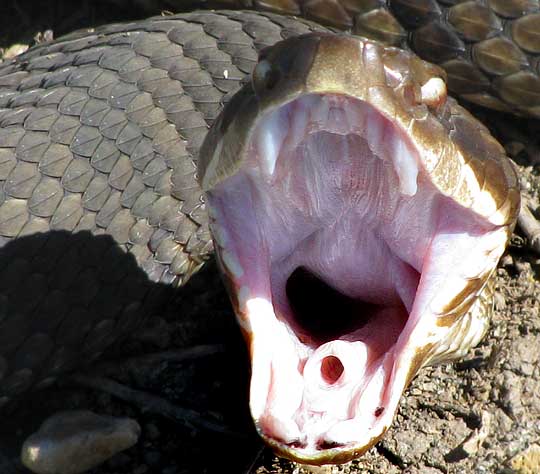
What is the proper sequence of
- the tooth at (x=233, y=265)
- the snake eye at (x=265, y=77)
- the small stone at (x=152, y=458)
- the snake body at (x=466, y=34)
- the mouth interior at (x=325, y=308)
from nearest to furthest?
the snake eye at (x=265, y=77) → the tooth at (x=233, y=265) → the mouth interior at (x=325, y=308) → the small stone at (x=152, y=458) → the snake body at (x=466, y=34)

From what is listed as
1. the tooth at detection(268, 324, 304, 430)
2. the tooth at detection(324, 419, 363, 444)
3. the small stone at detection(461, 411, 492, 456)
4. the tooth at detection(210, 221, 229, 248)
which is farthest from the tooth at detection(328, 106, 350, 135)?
the small stone at detection(461, 411, 492, 456)

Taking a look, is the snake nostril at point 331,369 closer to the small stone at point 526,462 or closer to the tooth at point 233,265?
the tooth at point 233,265

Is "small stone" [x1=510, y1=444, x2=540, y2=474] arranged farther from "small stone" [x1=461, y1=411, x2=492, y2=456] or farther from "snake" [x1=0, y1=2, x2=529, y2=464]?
"snake" [x1=0, y1=2, x2=529, y2=464]

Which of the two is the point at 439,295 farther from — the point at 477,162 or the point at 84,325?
the point at 84,325

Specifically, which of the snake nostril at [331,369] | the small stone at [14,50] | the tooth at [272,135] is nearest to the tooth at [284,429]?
the snake nostril at [331,369]

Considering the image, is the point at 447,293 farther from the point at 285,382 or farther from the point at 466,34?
the point at 466,34

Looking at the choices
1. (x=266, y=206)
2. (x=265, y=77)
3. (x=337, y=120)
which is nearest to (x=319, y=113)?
(x=337, y=120)
